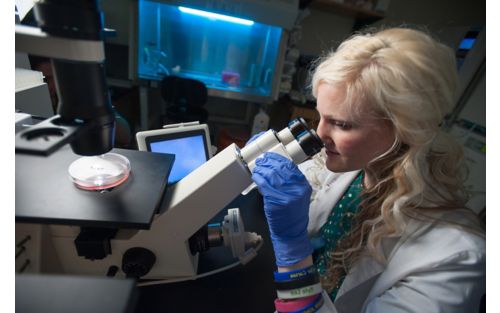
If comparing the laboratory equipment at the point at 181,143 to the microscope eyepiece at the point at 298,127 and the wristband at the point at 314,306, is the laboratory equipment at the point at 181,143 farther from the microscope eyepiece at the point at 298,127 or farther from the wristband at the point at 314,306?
the wristband at the point at 314,306

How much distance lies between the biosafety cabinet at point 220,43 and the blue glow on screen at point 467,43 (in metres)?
2.00

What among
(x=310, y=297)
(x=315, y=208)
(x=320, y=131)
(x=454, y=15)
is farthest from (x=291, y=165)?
(x=454, y=15)

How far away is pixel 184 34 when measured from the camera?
266 centimetres

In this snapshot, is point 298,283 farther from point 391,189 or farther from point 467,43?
A: point 467,43

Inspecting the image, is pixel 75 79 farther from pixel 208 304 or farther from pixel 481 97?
pixel 481 97

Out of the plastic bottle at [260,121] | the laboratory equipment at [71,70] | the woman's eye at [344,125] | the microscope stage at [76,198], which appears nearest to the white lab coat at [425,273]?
the woman's eye at [344,125]

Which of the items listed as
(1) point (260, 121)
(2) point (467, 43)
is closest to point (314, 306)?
(1) point (260, 121)

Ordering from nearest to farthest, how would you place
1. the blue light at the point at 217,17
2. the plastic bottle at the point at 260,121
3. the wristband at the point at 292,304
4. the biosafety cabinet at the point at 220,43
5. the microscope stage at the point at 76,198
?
the microscope stage at the point at 76,198 < the wristband at the point at 292,304 < the biosafety cabinet at the point at 220,43 < the blue light at the point at 217,17 < the plastic bottle at the point at 260,121

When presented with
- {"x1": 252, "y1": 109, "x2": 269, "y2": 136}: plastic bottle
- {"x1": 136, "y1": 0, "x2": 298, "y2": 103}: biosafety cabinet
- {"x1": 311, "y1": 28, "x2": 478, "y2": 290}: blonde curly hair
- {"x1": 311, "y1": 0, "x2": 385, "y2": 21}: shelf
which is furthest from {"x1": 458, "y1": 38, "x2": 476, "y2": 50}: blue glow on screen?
{"x1": 311, "y1": 28, "x2": 478, "y2": 290}: blonde curly hair

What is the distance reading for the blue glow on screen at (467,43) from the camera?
8.12ft

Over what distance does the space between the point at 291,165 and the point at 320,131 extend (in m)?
0.16

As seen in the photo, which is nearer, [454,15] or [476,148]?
[476,148]

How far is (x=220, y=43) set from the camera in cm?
274
